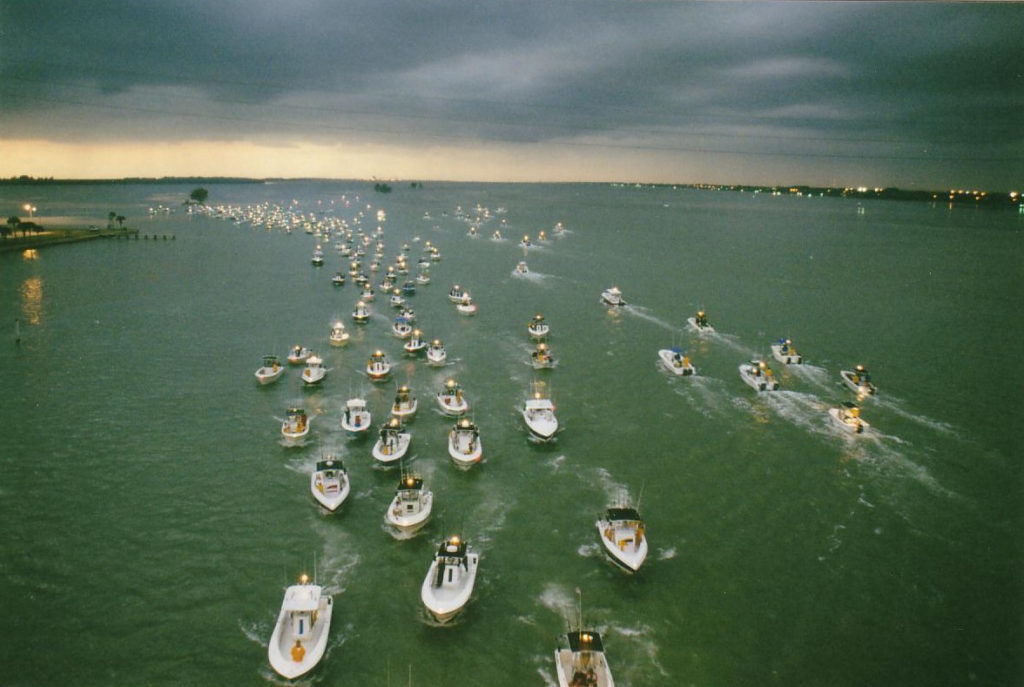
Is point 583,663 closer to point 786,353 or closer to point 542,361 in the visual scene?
point 542,361

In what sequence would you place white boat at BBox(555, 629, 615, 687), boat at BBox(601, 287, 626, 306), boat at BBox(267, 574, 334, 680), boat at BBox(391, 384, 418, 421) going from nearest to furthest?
white boat at BBox(555, 629, 615, 687), boat at BBox(267, 574, 334, 680), boat at BBox(391, 384, 418, 421), boat at BBox(601, 287, 626, 306)

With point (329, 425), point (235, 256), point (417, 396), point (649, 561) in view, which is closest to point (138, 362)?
point (329, 425)

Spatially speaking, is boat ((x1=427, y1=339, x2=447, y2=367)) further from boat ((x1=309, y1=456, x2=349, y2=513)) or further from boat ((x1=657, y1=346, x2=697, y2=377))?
boat ((x1=657, y1=346, x2=697, y2=377))

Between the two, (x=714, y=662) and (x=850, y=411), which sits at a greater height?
(x=850, y=411)

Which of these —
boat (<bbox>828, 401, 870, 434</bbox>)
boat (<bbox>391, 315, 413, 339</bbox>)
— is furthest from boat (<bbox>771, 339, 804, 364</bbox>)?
boat (<bbox>391, 315, 413, 339</bbox>)

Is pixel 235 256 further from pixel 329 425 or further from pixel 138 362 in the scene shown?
pixel 329 425
